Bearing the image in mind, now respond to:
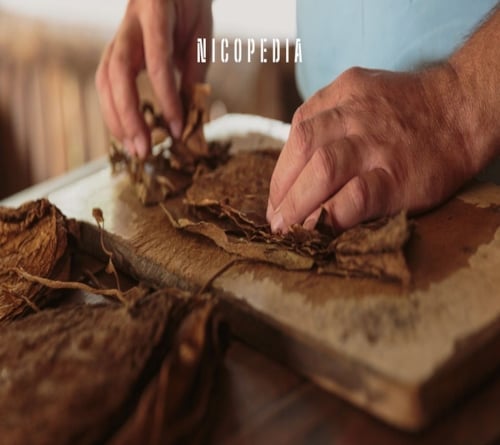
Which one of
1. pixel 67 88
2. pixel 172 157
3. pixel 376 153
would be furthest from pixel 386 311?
pixel 67 88

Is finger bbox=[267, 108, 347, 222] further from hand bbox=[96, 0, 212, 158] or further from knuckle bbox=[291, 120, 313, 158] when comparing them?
hand bbox=[96, 0, 212, 158]

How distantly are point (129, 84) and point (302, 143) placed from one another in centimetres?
40

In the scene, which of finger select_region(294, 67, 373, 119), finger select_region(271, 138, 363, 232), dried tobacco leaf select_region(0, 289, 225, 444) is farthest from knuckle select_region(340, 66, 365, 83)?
dried tobacco leaf select_region(0, 289, 225, 444)

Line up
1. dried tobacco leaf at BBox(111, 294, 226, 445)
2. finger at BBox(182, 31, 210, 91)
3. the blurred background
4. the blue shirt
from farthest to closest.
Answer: the blurred background
finger at BBox(182, 31, 210, 91)
the blue shirt
dried tobacco leaf at BBox(111, 294, 226, 445)

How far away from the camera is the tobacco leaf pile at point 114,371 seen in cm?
56

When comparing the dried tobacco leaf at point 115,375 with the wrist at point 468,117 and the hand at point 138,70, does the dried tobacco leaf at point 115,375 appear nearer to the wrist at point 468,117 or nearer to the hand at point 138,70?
the wrist at point 468,117

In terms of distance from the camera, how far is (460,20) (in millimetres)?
990

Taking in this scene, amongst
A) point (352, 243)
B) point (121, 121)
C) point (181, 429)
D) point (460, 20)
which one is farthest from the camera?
point (121, 121)

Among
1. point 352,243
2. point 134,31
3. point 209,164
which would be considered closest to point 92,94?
point 134,31

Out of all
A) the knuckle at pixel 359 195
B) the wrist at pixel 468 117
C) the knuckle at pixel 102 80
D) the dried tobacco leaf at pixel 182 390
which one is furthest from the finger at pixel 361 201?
the knuckle at pixel 102 80

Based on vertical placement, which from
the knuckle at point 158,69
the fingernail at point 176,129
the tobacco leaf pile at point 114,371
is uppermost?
the knuckle at point 158,69

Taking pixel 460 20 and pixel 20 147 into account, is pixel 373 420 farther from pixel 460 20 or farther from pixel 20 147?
pixel 20 147

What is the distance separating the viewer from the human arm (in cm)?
80

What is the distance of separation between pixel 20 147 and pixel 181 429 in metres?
2.14
